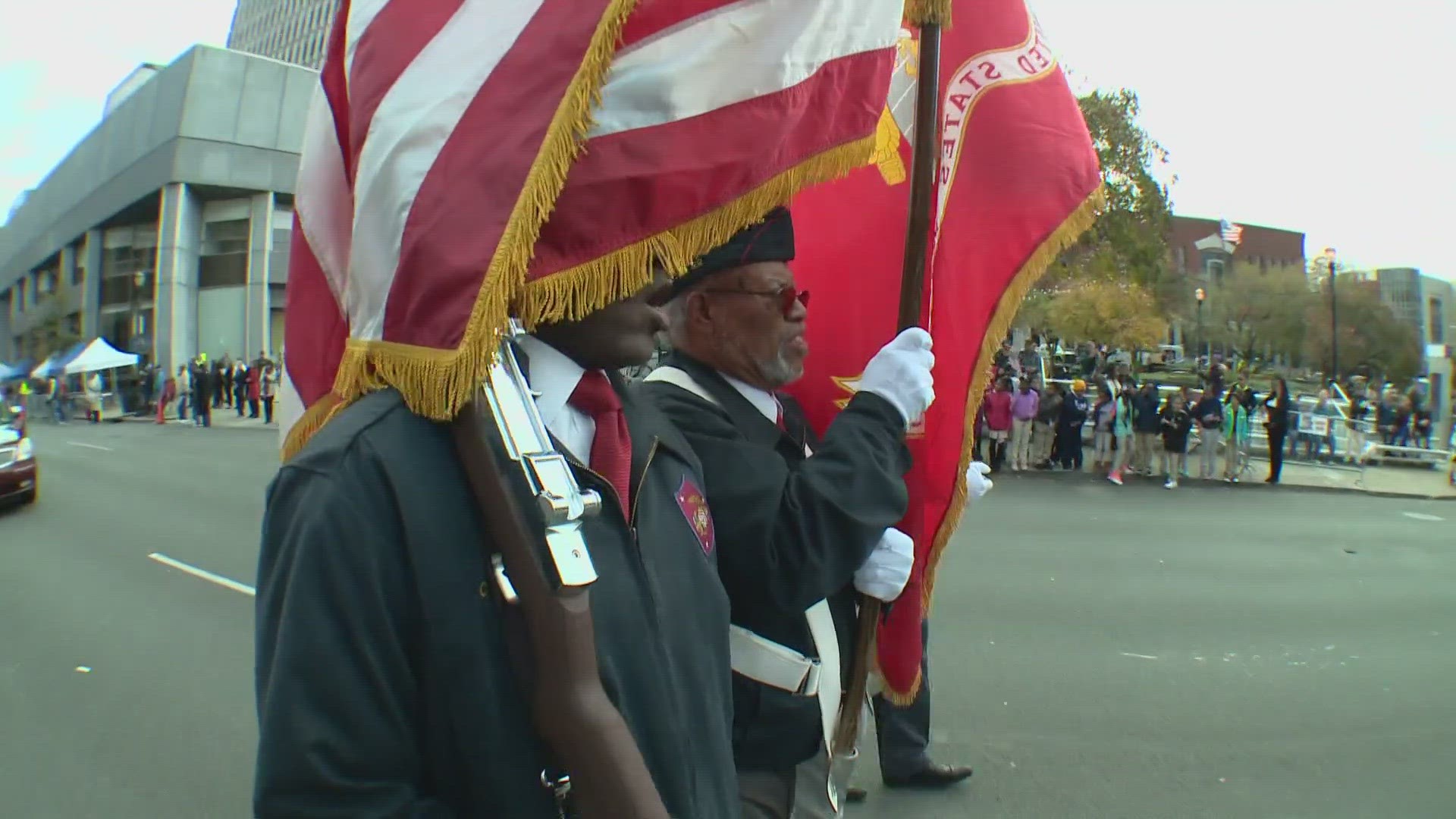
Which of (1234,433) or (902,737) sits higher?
(1234,433)

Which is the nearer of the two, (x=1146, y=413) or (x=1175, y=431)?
(x=1175, y=431)

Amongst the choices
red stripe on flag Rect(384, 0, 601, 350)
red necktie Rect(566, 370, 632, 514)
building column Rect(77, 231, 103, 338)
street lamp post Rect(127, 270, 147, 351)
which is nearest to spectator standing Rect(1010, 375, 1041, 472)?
red necktie Rect(566, 370, 632, 514)

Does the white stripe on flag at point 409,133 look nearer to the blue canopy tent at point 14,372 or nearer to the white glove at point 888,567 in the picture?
the white glove at point 888,567

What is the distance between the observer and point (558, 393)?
1396 mm

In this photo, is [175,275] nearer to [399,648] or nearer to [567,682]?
[399,648]

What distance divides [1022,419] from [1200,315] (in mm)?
27847

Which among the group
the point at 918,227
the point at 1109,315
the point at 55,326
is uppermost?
the point at 55,326

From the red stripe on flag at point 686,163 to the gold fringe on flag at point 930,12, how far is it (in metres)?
0.48

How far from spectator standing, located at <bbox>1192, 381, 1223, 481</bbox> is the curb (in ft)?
0.92

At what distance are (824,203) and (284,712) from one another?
215cm

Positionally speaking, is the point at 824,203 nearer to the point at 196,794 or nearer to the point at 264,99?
the point at 196,794

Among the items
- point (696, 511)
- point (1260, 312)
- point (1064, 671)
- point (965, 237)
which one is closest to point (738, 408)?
point (696, 511)

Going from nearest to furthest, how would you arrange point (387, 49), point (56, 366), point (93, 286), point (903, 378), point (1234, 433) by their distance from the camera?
point (387, 49) < point (903, 378) < point (1234, 433) < point (56, 366) < point (93, 286)

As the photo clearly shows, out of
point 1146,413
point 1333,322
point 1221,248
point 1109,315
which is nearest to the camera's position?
point 1146,413
